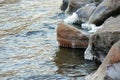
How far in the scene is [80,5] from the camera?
662 inches

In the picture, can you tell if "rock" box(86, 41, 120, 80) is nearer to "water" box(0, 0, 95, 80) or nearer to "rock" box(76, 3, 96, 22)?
"water" box(0, 0, 95, 80)

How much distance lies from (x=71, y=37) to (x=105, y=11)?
150 centimetres

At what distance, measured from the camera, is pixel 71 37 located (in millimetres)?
12117

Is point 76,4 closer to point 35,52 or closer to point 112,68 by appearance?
point 35,52

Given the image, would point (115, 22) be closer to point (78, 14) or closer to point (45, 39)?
point (45, 39)

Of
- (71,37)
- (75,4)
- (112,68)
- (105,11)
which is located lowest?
(71,37)

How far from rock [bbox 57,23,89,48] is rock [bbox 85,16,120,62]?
2.73ft

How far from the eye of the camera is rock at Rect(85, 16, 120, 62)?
10.0 m

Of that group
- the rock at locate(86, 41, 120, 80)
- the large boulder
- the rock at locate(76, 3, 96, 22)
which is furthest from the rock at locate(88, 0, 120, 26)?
the rock at locate(86, 41, 120, 80)

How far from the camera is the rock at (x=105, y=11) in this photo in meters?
12.2

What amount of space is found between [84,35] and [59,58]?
4.04 feet

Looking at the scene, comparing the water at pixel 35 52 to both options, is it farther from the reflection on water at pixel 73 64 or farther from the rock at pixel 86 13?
the rock at pixel 86 13

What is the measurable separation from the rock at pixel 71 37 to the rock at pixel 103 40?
83 centimetres

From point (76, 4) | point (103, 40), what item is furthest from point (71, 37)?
point (76, 4)
